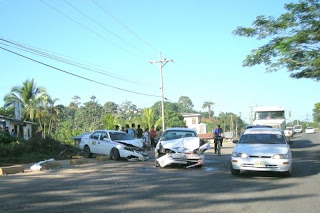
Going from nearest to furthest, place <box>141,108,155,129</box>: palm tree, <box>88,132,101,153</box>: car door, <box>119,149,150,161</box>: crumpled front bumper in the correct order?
<box>119,149,150,161</box>: crumpled front bumper, <box>88,132,101,153</box>: car door, <box>141,108,155,129</box>: palm tree

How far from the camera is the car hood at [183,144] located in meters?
15.2

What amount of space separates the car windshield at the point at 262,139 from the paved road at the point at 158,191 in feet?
3.90

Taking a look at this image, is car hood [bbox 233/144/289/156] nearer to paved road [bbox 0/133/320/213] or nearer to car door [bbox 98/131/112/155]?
paved road [bbox 0/133/320/213]

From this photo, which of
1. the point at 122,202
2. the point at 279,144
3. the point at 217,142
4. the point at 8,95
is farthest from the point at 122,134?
the point at 8,95

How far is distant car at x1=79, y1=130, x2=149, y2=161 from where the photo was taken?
60.4 feet

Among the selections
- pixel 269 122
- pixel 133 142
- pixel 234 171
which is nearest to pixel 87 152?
pixel 133 142

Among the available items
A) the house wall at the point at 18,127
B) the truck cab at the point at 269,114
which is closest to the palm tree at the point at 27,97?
the house wall at the point at 18,127

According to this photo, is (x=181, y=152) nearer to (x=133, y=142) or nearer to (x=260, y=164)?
(x=260, y=164)

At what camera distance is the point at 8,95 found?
160 ft

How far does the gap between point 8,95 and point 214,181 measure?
42.6 metres

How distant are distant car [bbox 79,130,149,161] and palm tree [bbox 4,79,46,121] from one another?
29208mm

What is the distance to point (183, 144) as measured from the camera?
1534 cm

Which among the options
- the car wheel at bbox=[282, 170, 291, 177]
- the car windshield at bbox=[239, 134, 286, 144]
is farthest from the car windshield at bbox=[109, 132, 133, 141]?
the car wheel at bbox=[282, 170, 291, 177]

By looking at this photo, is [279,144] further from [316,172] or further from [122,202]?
[122,202]
